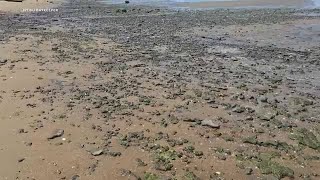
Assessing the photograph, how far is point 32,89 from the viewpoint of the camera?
1023 centimetres

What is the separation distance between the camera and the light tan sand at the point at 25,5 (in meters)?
26.5

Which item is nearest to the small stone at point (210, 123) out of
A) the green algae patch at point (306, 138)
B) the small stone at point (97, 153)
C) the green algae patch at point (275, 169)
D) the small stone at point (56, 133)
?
the green algae patch at point (306, 138)

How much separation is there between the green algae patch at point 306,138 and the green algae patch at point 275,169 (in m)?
0.94

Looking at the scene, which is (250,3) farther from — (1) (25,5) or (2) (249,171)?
(2) (249,171)

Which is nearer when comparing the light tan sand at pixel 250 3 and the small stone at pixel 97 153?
the small stone at pixel 97 153

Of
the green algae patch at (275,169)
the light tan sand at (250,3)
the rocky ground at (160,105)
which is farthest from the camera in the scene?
the light tan sand at (250,3)

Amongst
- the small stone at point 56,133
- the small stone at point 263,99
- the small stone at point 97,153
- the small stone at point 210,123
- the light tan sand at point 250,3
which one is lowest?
the small stone at point 97,153

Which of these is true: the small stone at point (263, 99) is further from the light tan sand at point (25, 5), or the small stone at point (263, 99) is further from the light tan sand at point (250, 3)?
the light tan sand at point (25, 5)

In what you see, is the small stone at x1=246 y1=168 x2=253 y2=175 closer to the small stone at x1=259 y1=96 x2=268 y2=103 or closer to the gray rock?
the gray rock

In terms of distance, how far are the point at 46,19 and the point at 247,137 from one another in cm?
1612

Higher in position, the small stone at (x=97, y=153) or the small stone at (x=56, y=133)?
the small stone at (x=56, y=133)

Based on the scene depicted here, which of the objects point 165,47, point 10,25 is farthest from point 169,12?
point 165,47

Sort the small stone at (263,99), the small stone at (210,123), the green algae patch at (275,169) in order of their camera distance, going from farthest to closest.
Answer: the small stone at (263,99) < the small stone at (210,123) < the green algae patch at (275,169)

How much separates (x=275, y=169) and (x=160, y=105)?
3191mm
